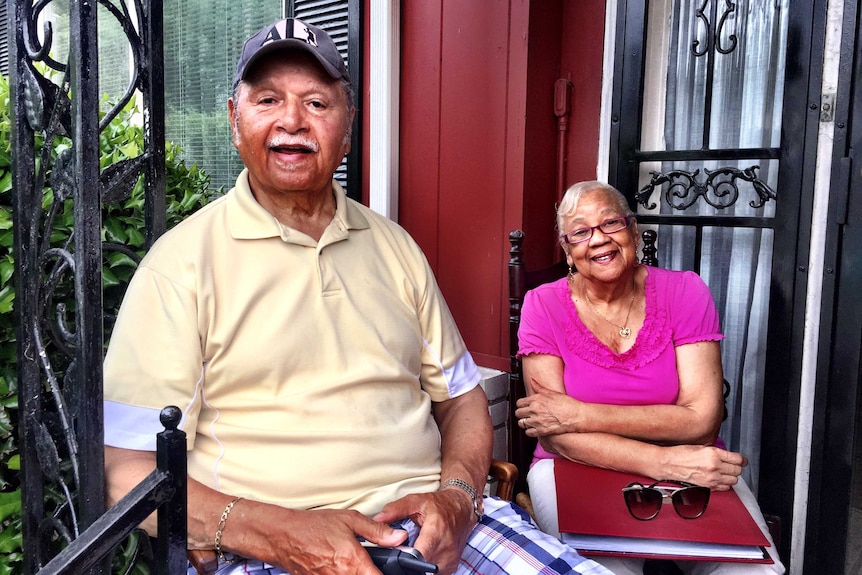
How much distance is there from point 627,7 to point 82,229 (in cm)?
203

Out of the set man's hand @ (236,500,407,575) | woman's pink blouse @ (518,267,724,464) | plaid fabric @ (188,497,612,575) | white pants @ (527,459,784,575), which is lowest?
white pants @ (527,459,784,575)

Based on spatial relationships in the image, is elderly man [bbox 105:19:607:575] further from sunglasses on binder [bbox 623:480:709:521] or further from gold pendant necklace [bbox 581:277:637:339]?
gold pendant necklace [bbox 581:277:637:339]

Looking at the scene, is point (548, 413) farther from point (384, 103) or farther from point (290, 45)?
point (384, 103)

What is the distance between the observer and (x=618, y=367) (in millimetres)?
1882

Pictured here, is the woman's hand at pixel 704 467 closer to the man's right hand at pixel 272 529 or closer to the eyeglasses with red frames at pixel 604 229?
the eyeglasses with red frames at pixel 604 229

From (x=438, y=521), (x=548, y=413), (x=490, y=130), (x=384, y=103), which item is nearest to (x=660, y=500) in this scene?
(x=548, y=413)

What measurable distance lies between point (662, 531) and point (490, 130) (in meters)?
1.55

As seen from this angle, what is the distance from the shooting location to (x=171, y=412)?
0.81 meters

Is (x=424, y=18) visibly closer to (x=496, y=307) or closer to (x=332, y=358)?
(x=496, y=307)

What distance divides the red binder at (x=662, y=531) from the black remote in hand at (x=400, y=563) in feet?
1.47

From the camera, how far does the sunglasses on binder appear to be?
1548mm

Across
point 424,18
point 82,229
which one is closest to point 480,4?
point 424,18

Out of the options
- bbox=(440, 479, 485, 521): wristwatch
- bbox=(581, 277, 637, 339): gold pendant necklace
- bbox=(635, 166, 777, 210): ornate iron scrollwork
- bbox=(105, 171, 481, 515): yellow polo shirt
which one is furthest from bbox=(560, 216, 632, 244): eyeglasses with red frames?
bbox=(440, 479, 485, 521): wristwatch

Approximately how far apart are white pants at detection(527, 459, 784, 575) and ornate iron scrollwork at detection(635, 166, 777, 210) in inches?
38.6
